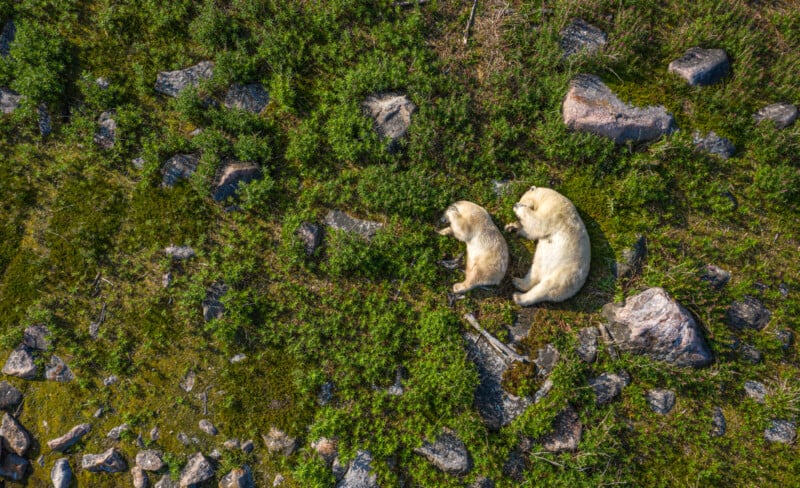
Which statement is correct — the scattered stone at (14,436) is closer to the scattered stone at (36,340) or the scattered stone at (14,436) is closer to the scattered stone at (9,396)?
the scattered stone at (9,396)

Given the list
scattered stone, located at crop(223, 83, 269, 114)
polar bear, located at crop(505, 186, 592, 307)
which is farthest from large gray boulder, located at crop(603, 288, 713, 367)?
scattered stone, located at crop(223, 83, 269, 114)

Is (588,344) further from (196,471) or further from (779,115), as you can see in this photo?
(196,471)

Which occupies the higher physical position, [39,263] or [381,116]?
[381,116]

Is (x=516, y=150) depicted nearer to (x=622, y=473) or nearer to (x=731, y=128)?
(x=731, y=128)

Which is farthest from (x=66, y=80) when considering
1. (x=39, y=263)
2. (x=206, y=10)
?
(x=39, y=263)

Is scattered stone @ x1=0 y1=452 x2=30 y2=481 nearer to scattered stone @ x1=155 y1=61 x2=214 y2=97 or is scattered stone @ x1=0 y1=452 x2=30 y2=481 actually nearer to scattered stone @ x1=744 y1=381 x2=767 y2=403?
scattered stone @ x1=155 y1=61 x2=214 y2=97
